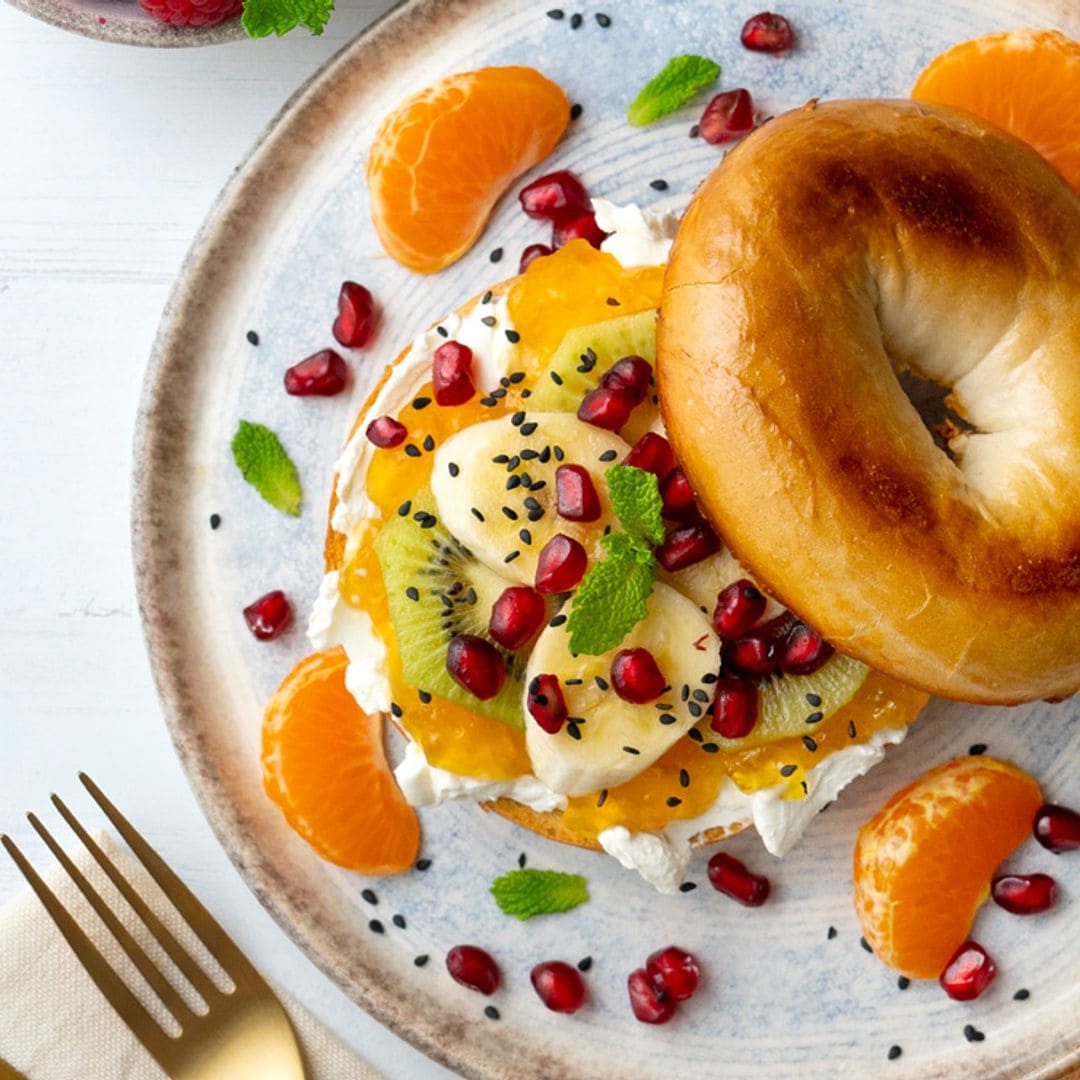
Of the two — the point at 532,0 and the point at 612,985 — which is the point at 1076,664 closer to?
the point at 612,985

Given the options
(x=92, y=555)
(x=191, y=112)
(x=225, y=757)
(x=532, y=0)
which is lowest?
(x=225, y=757)

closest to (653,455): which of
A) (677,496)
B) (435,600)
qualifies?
(677,496)

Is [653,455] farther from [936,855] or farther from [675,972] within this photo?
[675,972]

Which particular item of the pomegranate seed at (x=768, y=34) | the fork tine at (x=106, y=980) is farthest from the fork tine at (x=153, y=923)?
the pomegranate seed at (x=768, y=34)

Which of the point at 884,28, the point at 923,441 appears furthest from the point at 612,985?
the point at 884,28

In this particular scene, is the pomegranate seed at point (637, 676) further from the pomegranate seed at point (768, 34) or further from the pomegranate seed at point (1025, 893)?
the pomegranate seed at point (768, 34)
